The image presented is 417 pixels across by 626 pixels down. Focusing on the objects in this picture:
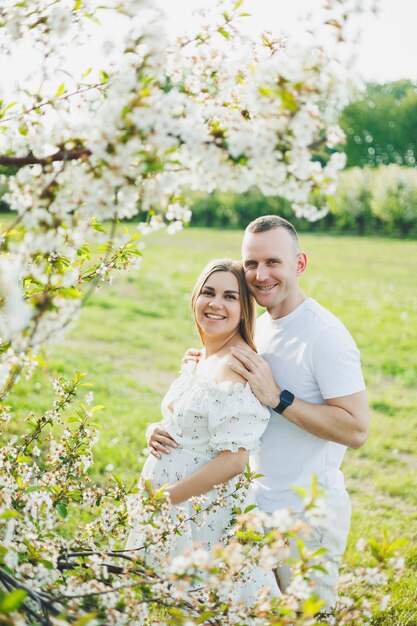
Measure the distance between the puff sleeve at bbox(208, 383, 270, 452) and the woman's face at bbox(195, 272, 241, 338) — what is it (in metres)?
0.48

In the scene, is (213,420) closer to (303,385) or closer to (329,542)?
(303,385)

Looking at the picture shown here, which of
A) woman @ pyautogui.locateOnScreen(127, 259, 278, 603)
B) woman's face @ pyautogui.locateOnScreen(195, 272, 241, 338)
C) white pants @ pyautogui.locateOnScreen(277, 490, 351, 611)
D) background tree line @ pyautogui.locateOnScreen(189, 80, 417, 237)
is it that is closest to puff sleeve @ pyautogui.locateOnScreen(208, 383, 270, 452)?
woman @ pyautogui.locateOnScreen(127, 259, 278, 603)

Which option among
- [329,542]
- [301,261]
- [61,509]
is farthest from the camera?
[301,261]

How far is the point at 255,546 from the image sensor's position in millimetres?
2736

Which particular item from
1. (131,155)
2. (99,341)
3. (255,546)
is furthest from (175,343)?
(131,155)

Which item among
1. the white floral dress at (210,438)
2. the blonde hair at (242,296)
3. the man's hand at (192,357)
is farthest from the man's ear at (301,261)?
the white floral dress at (210,438)

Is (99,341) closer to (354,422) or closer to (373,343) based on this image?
(373,343)

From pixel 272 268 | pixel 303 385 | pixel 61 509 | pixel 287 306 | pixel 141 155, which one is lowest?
pixel 61 509

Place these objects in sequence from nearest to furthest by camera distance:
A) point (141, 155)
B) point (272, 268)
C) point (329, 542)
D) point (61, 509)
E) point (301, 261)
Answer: point (141, 155)
point (61, 509)
point (329, 542)
point (272, 268)
point (301, 261)

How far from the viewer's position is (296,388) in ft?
12.7

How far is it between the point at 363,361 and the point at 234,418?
26.5ft

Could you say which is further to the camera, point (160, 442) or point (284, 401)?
point (160, 442)

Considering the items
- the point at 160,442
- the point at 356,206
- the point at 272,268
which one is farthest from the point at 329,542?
the point at 356,206

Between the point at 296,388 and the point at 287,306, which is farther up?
the point at 287,306
